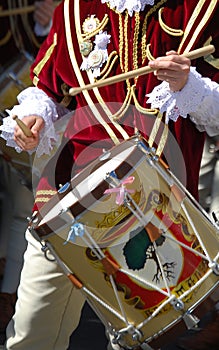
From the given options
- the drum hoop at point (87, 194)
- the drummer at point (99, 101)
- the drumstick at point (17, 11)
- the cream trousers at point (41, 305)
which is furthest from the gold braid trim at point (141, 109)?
the drumstick at point (17, 11)

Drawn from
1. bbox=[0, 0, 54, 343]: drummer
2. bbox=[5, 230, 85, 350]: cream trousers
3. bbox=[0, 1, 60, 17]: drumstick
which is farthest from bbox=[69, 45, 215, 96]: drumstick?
bbox=[0, 1, 60, 17]: drumstick

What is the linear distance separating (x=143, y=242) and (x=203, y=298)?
22cm

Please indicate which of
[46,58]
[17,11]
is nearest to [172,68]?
[46,58]

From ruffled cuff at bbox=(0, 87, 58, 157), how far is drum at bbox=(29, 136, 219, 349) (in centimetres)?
27

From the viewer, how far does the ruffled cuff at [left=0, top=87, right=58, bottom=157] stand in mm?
3139

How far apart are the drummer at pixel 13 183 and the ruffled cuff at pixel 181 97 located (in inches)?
42.9

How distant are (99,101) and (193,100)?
1.02ft

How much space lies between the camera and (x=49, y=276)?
3123 mm

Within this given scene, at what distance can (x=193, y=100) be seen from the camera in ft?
9.55

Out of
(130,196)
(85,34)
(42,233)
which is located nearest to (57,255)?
(42,233)

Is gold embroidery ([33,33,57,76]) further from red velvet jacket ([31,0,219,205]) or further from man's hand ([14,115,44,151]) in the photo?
man's hand ([14,115,44,151])

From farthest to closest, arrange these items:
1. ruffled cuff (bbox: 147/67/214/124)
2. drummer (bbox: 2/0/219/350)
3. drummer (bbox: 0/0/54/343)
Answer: drummer (bbox: 0/0/54/343)
drummer (bbox: 2/0/219/350)
ruffled cuff (bbox: 147/67/214/124)

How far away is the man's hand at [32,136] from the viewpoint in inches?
120

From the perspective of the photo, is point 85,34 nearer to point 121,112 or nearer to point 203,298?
point 121,112
